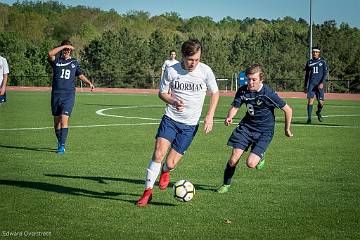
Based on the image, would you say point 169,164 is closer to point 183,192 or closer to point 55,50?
point 183,192

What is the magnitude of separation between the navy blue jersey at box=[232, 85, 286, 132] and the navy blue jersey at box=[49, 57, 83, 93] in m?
5.50

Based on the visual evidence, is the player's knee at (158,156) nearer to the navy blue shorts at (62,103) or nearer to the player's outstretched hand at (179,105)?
the player's outstretched hand at (179,105)

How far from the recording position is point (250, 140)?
30.0 ft

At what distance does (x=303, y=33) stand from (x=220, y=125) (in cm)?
5305

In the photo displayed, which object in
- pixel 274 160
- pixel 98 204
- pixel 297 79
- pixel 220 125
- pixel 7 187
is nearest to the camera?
pixel 98 204

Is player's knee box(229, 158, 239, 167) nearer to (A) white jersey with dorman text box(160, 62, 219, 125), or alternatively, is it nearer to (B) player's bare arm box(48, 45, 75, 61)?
(A) white jersey with dorman text box(160, 62, 219, 125)

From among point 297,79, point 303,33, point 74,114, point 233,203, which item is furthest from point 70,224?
point 303,33

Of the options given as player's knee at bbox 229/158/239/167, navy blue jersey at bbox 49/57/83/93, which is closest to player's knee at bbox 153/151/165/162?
player's knee at bbox 229/158/239/167

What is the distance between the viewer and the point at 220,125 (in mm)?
19859

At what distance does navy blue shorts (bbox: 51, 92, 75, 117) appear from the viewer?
13.5 metres

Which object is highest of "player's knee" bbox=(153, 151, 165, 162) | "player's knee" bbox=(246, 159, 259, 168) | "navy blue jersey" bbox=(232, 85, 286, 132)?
"navy blue jersey" bbox=(232, 85, 286, 132)

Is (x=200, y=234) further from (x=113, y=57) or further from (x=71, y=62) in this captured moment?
(x=113, y=57)

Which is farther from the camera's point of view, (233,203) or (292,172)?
(292,172)

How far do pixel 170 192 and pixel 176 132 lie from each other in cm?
98
